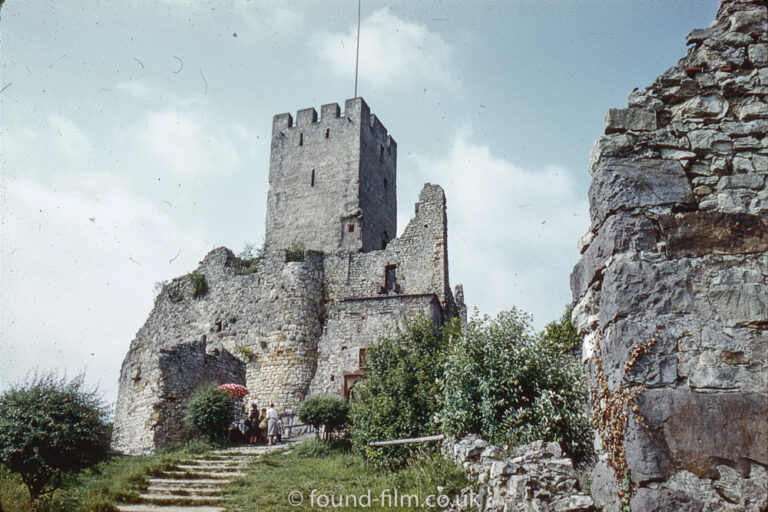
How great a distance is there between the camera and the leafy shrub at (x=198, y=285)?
26094 mm

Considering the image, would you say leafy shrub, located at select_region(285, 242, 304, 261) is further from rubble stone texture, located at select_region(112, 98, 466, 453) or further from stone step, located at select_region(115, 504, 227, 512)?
stone step, located at select_region(115, 504, 227, 512)

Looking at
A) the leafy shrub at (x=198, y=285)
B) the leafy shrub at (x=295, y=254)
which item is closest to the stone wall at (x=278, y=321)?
the leafy shrub at (x=198, y=285)

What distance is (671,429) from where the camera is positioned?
3434 millimetres

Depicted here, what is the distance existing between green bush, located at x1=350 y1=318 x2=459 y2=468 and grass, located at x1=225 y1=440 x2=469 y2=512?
1.65ft

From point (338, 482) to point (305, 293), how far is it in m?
13.3

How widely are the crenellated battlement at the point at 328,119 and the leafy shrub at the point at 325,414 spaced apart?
18090mm

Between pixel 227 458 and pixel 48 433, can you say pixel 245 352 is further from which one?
pixel 48 433

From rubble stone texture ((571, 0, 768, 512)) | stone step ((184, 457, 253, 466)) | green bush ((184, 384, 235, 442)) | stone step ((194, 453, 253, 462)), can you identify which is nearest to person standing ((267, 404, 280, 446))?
green bush ((184, 384, 235, 442))

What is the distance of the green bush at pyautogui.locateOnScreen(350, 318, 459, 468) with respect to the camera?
11508 mm

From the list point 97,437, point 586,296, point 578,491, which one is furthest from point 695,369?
point 97,437

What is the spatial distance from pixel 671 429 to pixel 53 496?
9.90 meters

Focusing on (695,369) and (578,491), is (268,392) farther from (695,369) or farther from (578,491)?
(695,369)

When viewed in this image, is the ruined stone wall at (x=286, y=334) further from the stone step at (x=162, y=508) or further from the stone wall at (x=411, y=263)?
the stone step at (x=162, y=508)

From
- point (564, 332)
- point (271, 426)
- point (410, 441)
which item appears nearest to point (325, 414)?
point (271, 426)
